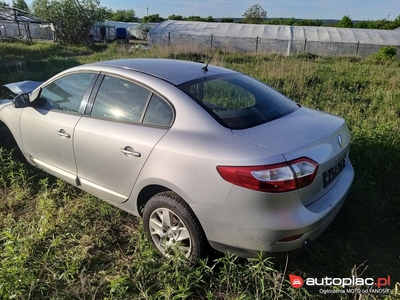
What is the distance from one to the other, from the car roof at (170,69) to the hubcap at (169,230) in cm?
105

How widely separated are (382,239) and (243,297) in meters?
1.59

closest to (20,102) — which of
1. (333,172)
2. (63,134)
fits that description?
(63,134)

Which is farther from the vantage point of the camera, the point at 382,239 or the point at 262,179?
the point at 382,239

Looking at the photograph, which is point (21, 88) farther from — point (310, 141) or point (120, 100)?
point (310, 141)

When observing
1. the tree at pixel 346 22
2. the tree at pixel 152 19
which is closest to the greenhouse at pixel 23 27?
the tree at pixel 152 19

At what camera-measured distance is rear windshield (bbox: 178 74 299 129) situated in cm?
229

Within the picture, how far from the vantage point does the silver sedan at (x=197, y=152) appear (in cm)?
191

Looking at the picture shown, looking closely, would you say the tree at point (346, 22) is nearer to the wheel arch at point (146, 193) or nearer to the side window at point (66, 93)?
the side window at point (66, 93)

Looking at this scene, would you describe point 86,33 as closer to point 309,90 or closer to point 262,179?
point 309,90

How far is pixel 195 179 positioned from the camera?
80.0 inches

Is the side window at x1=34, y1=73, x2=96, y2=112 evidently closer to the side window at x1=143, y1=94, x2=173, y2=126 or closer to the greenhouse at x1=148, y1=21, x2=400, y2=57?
the side window at x1=143, y1=94, x2=173, y2=126

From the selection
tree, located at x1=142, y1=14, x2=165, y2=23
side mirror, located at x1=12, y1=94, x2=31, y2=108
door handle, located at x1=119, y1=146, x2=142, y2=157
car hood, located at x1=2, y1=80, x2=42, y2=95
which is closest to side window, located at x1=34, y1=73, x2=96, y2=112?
side mirror, located at x1=12, y1=94, x2=31, y2=108

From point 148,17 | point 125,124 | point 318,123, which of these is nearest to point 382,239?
point 318,123

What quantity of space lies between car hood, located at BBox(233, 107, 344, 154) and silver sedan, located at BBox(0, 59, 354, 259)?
1 centimetres
